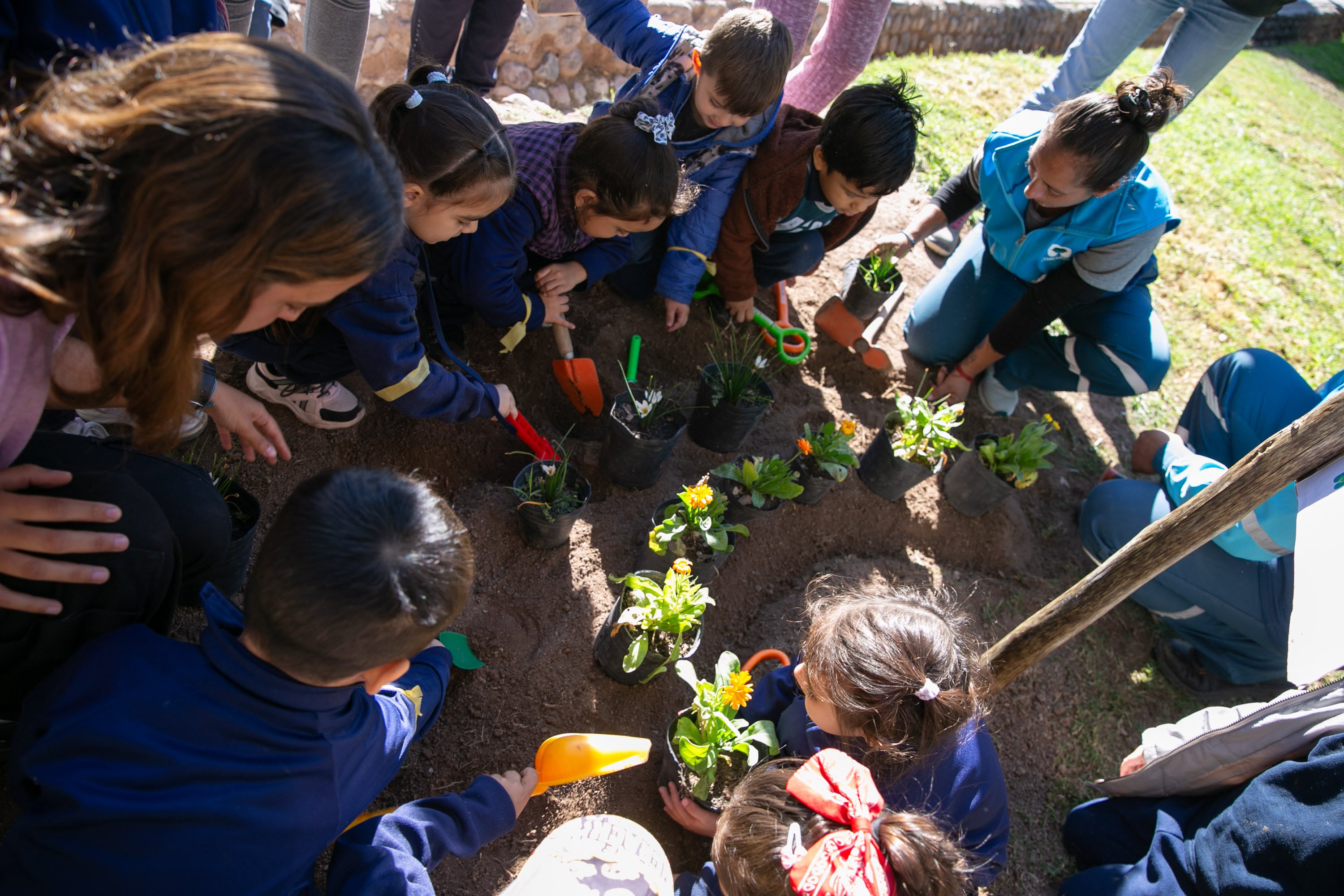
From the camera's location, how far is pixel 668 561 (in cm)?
229

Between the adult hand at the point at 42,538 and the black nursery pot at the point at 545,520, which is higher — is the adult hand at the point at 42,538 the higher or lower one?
the higher one

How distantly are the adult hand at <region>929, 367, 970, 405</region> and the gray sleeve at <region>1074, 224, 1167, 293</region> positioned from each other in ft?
2.03

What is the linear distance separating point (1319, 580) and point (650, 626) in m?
1.44

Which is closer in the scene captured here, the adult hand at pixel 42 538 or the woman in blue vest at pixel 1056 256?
the adult hand at pixel 42 538

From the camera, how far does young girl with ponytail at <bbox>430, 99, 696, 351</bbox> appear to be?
7.39 ft

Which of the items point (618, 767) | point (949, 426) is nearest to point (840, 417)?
point (949, 426)

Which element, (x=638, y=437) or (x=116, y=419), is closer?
(x=116, y=419)

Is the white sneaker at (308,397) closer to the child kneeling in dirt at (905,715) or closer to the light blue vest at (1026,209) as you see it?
the child kneeling in dirt at (905,715)

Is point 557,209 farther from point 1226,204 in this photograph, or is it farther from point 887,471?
point 1226,204

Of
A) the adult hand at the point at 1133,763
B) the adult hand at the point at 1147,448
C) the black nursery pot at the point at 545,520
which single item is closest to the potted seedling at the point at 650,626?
the black nursery pot at the point at 545,520

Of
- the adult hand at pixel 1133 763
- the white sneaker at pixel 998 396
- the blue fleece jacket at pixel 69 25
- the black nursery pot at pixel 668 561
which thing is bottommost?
the adult hand at pixel 1133 763

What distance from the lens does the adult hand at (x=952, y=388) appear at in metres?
3.32

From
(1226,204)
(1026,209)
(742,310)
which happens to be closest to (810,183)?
(742,310)

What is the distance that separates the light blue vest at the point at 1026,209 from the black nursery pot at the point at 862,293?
1.49ft
